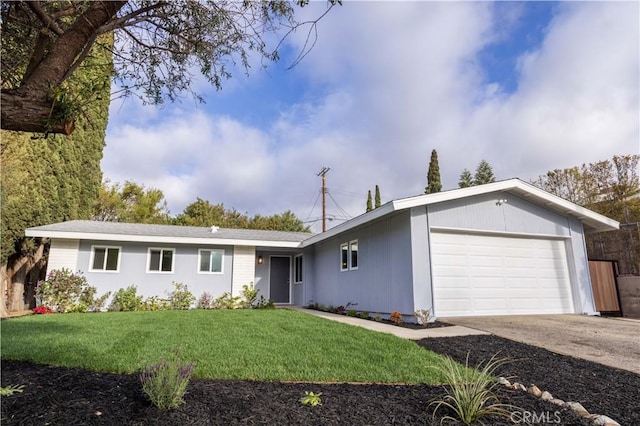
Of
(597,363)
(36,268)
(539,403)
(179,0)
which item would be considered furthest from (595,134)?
(36,268)

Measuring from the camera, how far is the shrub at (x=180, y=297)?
13.5 metres

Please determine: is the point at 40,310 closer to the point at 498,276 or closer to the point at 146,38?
the point at 146,38

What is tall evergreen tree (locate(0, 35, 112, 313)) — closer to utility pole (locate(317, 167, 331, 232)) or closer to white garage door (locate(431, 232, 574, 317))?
white garage door (locate(431, 232, 574, 317))

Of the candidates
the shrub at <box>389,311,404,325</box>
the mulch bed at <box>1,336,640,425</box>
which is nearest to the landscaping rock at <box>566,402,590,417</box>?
the mulch bed at <box>1,336,640,425</box>

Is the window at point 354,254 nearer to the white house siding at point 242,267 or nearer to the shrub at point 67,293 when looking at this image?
the white house siding at point 242,267

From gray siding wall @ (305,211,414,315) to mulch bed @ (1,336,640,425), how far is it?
4.91 meters

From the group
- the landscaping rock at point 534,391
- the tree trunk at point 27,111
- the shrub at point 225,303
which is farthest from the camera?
the shrub at point 225,303

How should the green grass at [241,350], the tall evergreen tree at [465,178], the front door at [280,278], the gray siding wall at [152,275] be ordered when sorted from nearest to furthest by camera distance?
the green grass at [241,350]
the gray siding wall at [152,275]
the front door at [280,278]
the tall evergreen tree at [465,178]

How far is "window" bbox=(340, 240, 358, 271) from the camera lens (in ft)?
39.6

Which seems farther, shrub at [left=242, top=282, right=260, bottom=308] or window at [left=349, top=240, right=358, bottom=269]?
shrub at [left=242, top=282, right=260, bottom=308]

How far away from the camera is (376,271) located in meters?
10.6

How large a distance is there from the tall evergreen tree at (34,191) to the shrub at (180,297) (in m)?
5.18

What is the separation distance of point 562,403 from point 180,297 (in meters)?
12.6

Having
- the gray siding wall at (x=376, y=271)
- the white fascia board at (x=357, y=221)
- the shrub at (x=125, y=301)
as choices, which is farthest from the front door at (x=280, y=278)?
the shrub at (x=125, y=301)
